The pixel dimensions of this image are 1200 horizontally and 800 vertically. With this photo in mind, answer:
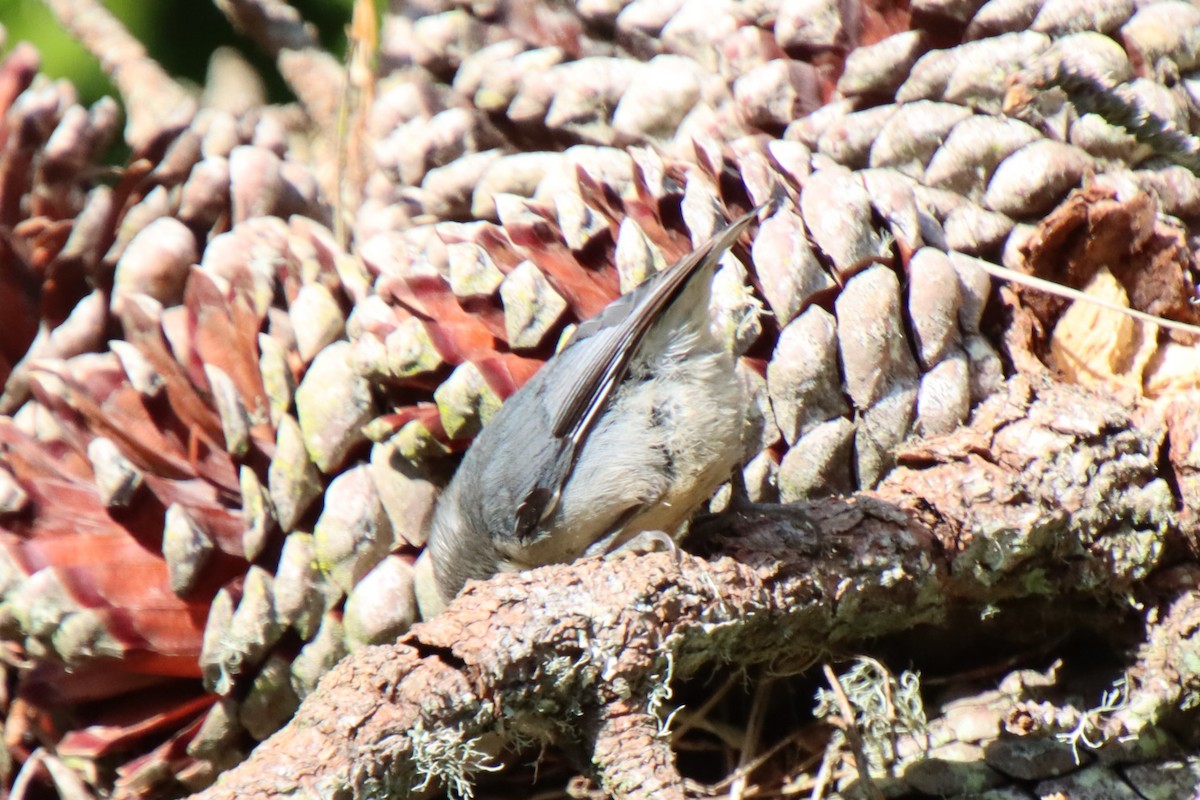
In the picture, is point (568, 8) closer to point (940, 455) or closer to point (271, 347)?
point (271, 347)

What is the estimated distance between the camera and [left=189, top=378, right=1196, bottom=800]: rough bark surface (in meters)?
0.70

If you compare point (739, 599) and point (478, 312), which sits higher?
point (478, 312)

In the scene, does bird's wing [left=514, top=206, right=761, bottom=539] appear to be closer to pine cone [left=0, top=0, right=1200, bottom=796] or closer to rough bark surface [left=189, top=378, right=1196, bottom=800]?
pine cone [left=0, top=0, right=1200, bottom=796]

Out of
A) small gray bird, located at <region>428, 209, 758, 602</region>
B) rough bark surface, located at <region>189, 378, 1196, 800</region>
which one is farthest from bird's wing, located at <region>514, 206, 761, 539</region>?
rough bark surface, located at <region>189, 378, 1196, 800</region>

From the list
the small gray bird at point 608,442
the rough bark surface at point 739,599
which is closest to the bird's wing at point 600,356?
the small gray bird at point 608,442

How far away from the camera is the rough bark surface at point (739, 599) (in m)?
0.70

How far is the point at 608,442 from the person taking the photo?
106cm

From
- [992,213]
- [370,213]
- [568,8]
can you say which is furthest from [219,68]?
[992,213]

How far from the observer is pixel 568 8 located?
1271 mm

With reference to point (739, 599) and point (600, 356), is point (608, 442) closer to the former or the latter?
point (600, 356)

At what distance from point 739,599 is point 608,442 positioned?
0.30m

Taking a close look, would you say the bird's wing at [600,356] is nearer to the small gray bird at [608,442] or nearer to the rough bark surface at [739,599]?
the small gray bird at [608,442]

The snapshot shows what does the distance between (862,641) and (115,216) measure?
82cm

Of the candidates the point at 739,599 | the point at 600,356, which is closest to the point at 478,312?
the point at 600,356
